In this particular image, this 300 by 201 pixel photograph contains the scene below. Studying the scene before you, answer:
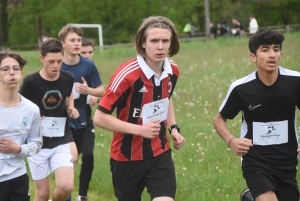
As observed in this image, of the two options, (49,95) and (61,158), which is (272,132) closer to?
(61,158)

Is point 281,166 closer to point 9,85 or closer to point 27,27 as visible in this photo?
point 9,85

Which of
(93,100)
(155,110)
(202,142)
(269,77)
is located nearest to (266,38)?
(269,77)

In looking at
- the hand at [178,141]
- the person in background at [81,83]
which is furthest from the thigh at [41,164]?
the hand at [178,141]

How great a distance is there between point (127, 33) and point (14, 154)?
54141 mm

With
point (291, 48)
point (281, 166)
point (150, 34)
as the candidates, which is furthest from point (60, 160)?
point (291, 48)

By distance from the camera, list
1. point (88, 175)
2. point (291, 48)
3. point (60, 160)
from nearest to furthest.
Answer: point (60, 160) < point (88, 175) < point (291, 48)

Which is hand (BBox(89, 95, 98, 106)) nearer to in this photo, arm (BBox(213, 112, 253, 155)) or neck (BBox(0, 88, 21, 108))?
neck (BBox(0, 88, 21, 108))

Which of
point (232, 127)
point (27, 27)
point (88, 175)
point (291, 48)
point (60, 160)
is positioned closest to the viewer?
point (60, 160)

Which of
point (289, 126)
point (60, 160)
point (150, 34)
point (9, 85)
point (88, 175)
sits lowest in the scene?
point (88, 175)

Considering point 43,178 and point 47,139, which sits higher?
point 47,139

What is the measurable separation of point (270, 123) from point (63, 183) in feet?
8.08

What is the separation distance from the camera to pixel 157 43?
17.1 feet

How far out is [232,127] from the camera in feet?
32.9

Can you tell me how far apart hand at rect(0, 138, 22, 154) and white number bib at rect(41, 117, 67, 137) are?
1.40m
